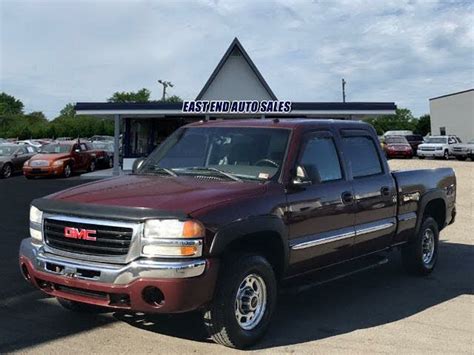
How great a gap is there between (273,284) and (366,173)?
6.72 feet

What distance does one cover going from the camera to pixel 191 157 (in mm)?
5629

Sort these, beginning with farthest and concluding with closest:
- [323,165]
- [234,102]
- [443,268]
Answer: [234,102], [443,268], [323,165]

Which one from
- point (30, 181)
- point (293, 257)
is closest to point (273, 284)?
point (293, 257)

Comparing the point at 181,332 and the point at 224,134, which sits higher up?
the point at 224,134

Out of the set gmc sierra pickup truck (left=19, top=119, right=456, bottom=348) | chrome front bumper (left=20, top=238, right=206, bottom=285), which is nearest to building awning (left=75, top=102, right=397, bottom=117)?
gmc sierra pickup truck (left=19, top=119, right=456, bottom=348)

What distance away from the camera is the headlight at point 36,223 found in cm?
474

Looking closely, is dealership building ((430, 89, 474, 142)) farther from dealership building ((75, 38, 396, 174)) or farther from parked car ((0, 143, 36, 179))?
parked car ((0, 143, 36, 179))

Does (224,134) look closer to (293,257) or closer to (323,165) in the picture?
(323,165)

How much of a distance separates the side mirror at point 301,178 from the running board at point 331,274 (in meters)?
0.96

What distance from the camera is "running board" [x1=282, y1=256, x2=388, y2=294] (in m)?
5.29

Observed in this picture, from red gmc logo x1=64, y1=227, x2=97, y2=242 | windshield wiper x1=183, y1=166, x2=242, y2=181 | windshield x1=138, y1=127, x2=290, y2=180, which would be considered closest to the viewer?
red gmc logo x1=64, y1=227, x2=97, y2=242

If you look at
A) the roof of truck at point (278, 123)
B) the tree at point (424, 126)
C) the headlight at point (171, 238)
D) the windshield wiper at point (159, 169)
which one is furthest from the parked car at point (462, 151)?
the tree at point (424, 126)

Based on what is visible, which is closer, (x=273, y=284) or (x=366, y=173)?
(x=273, y=284)

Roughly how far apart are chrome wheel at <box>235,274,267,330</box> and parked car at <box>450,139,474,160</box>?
3723 cm
